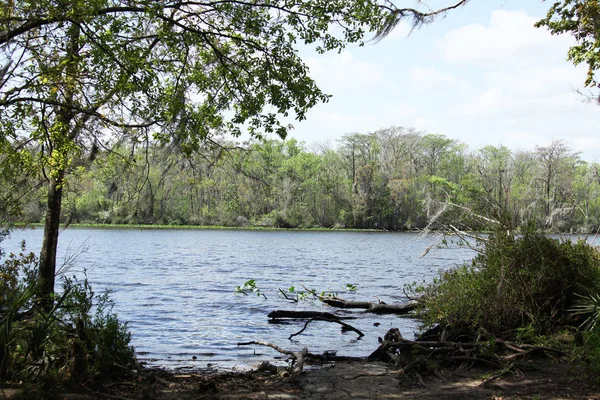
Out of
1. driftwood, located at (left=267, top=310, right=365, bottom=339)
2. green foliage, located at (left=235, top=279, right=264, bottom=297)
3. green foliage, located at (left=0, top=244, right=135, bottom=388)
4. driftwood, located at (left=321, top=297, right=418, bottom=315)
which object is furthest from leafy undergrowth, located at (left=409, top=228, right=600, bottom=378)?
green foliage, located at (left=235, top=279, right=264, bottom=297)

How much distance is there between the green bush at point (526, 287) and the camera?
9258 mm

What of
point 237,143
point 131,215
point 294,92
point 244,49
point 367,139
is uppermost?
point 367,139

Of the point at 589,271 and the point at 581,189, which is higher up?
the point at 581,189

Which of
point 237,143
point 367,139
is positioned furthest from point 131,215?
point 367,139

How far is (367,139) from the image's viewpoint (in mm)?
89750

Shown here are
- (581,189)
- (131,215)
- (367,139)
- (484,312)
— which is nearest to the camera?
(484,312)

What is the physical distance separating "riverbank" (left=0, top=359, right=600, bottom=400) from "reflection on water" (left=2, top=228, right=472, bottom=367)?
2993 millimetres

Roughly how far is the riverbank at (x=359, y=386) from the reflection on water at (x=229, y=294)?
9.82 ft

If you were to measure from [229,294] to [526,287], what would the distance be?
1351cm

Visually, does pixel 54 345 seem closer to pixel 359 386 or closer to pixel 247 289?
pixel 359 386

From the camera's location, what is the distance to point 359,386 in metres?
6.84

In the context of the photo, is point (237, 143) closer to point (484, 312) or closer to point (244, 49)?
point (244, 49)

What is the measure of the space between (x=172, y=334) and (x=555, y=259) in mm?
9315

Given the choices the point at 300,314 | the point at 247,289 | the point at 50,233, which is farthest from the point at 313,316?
the point at 247,289
